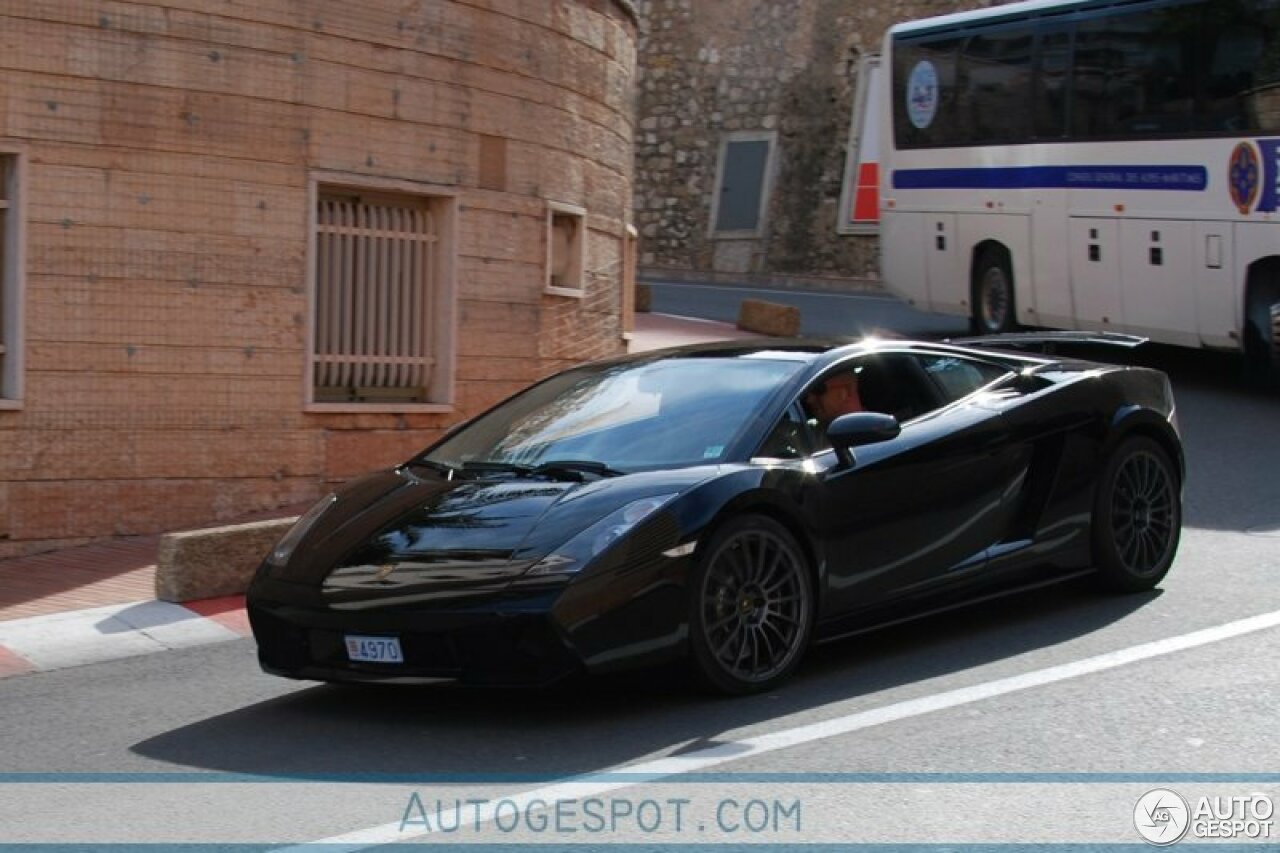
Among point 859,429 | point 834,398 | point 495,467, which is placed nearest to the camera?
point 859,429

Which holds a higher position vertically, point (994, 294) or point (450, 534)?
point (994, 294)

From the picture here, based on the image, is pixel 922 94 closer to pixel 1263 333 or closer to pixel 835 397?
pixel 1263 333

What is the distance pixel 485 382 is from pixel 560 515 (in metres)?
7.30

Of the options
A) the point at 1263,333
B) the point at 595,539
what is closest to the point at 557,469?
the point at 595,539

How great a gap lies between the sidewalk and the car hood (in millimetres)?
2052

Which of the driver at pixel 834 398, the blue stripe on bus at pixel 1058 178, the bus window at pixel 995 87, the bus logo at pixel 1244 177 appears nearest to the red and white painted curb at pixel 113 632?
the driver at pixel 834 398

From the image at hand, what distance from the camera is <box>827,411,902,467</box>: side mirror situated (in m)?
7.58

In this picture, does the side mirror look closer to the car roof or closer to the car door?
the car door

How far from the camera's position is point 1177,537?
918cm

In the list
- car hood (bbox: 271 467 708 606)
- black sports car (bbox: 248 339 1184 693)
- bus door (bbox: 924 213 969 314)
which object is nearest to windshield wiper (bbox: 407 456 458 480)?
black sports car (bbox: 248 339 1184 693)

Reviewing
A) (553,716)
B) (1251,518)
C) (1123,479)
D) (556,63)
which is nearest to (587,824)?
(553,716)

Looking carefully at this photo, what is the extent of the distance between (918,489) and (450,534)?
2.02 meters

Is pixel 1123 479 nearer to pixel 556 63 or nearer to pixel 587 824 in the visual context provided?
pixel 587 824

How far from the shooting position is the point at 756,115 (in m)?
37.6
